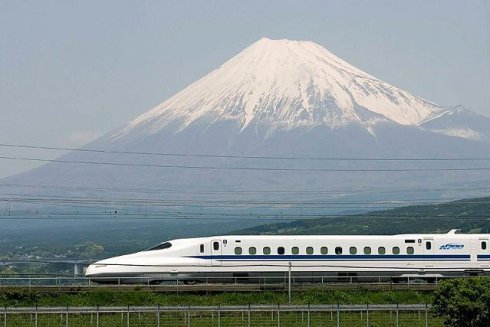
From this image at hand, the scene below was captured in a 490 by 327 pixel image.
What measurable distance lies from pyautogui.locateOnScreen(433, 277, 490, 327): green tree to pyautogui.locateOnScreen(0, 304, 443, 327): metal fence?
14.3ft

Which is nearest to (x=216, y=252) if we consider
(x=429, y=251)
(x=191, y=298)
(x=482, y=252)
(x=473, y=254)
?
(x=191, y=298)

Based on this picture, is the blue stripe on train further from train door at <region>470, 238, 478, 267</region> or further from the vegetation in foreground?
the vegetation in foreground

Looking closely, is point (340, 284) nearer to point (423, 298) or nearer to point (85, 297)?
point (423, 298)

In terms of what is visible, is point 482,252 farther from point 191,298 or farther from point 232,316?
point 232,316

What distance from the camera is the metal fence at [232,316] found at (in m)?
63.1

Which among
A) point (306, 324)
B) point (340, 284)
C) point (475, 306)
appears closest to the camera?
point (475, 306)

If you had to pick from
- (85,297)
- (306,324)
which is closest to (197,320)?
(306,324)

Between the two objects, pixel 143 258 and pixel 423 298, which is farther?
pixel 143 258

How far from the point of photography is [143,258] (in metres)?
89.3

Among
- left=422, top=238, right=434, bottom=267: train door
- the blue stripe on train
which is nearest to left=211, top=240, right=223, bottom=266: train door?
the blue stripe on train

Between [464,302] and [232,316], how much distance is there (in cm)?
1548

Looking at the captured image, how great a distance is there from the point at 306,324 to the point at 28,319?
14617 millimetres

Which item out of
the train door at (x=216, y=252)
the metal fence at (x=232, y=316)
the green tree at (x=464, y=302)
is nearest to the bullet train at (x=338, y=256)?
the train door at (x=216, y=252)

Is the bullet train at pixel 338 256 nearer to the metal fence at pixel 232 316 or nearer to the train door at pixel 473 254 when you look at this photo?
the train door at pixel 473 254
